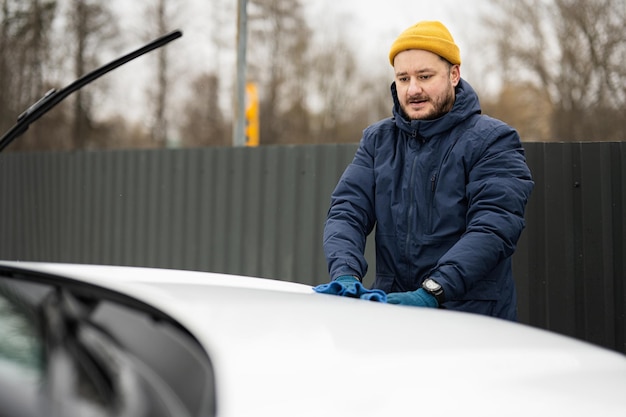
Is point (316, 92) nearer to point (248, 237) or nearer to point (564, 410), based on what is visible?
point (248, 237)

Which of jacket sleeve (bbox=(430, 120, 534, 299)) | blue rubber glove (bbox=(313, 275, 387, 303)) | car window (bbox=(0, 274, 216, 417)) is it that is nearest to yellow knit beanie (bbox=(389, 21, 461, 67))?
jacket sleeve (bbox=(430, 120, 534, 299))

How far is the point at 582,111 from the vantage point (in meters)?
20.6

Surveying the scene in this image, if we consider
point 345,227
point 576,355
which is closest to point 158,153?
point 345,227

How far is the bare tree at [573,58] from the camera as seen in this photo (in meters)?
19.4

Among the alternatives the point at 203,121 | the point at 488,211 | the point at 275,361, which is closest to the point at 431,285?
the point at 488,211

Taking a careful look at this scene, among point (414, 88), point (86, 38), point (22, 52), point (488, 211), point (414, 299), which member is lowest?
point (414, 299)

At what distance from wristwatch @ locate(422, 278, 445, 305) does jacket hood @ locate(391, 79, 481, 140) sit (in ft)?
1.83

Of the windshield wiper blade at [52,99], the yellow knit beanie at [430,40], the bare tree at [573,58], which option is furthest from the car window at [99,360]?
the bare tree at [573,58]

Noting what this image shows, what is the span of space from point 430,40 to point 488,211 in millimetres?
631

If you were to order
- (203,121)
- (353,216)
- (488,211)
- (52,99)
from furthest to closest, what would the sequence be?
(203,121) < (52,99) < (353,216) < (488,211)

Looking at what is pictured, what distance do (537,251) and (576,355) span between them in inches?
165

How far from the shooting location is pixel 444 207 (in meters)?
2.34

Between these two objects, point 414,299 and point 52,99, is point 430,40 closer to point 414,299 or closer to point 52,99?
point 414,299

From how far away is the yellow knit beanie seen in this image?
246 centimetres
